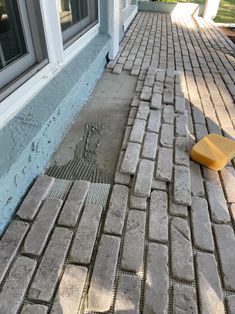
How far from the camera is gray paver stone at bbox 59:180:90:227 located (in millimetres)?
1439

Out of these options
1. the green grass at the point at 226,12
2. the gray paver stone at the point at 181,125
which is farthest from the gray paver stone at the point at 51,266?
the green grass at the point at 226,12

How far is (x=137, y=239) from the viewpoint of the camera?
4.45 feet

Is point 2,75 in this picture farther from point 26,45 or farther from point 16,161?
point 16,161

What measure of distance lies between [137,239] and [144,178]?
1.49 feet

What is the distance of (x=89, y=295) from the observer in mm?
1122

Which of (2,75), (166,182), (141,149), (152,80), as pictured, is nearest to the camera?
(2,75)

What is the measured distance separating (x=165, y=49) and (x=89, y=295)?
4084 mm

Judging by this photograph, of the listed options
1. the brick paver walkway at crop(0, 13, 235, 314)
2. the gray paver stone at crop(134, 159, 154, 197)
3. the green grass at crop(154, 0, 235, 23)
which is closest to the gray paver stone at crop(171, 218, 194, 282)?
the brick paver walkway at crop(0, 13, 235, 314)

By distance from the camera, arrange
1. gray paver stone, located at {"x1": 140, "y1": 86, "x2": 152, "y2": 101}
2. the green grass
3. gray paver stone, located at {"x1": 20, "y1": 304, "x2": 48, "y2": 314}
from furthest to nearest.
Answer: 1. the green grass
2. gray paver stone, located at {"x1": 140, "y1": 86, "x2": 152, "y2": 101}
3. gray paver stone, located at {"x1": 20, "y1": 304, "x2": 48, "y2": 314}

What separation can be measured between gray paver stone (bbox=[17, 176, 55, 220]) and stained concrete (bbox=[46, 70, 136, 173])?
232 mm

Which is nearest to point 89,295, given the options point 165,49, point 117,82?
point 117,82

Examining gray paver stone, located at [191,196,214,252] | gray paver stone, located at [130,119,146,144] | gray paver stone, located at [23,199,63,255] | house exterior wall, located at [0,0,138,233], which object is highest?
house exterior wall, located at [0,0,138,233]

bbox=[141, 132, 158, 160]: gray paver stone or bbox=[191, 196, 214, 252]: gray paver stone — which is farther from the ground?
bbox=[141, 132, 158, 160]: gray paver stone

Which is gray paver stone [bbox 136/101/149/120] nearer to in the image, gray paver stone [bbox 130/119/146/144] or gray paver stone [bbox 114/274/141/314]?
gray paver stone [bbox 130/119/146/144]
